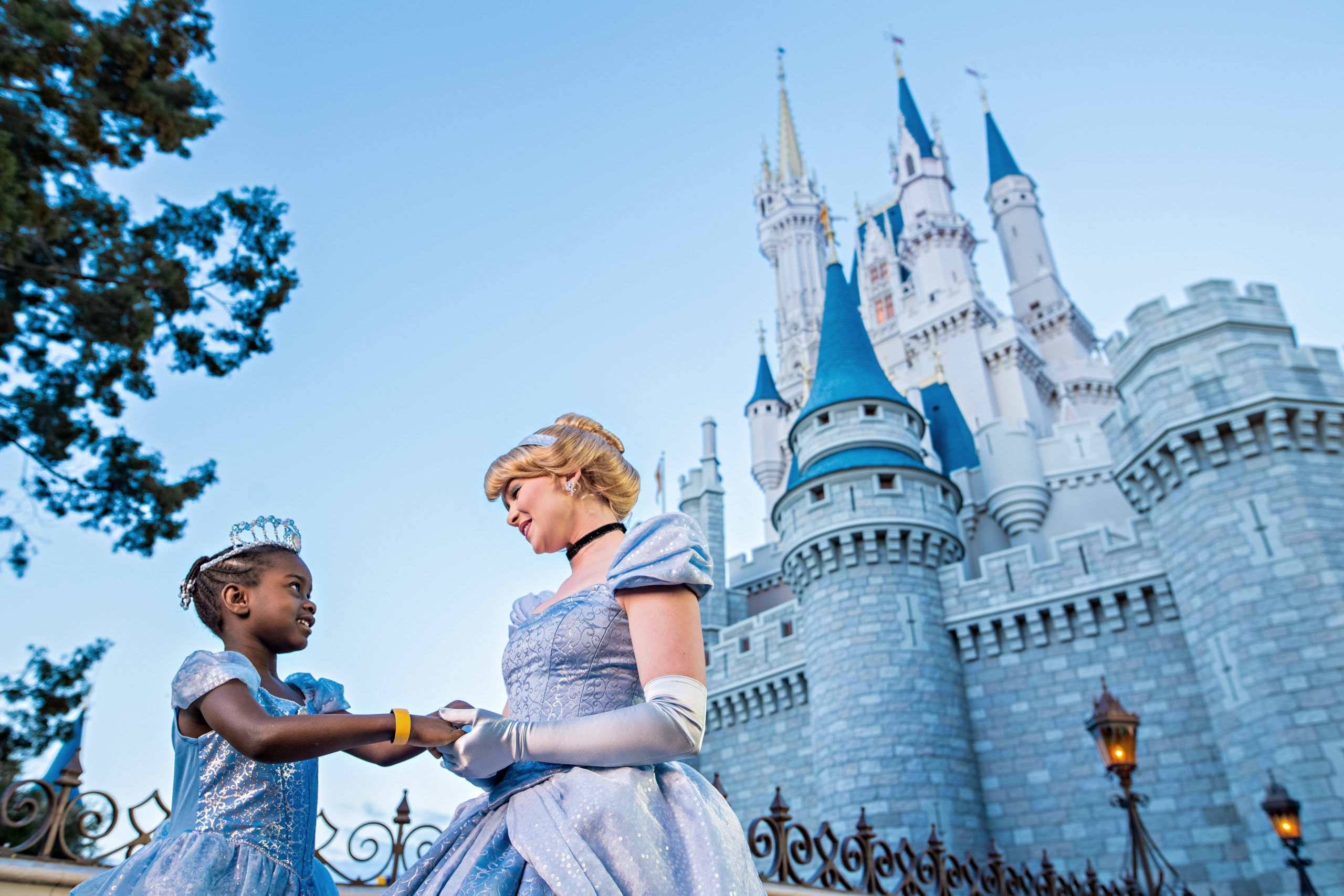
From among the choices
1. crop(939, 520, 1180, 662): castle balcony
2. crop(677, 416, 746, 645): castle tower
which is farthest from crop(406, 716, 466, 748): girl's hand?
crop(677, 416, 746, 645): castle tower

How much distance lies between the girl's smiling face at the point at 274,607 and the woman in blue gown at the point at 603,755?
484 mm

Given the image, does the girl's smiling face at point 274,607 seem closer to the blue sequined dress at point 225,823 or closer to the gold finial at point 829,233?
the blue sequined dress at point 225,823

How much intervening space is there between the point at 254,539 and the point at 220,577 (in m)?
0.11

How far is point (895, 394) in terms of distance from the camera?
14055 mm

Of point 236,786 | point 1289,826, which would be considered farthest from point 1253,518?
point 236,786

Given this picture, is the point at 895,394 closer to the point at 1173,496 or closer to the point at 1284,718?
the point at 1173,496

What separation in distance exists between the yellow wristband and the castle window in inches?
1148

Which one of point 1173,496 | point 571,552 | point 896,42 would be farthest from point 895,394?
point 896,42

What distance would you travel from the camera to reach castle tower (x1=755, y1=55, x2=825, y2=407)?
103 feet

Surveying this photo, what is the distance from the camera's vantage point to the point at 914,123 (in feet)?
100

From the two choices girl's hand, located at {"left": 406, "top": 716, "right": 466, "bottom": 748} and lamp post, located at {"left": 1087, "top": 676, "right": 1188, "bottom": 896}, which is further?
lamp post, located at {"left": 1087, "top": 676, "right": 1188, "bottom": 896}

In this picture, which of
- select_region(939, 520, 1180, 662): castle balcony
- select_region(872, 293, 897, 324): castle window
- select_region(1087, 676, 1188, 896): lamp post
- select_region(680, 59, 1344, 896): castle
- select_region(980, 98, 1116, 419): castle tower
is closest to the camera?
select_region(1087, 676, 1188, 896): lamp post

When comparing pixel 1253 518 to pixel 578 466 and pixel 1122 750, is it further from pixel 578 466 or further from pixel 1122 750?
pixel 578 466

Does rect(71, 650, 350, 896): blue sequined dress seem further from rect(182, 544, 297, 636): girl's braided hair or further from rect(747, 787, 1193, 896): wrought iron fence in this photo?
rect(747, 787, 1193, 896): wrought iron fence
